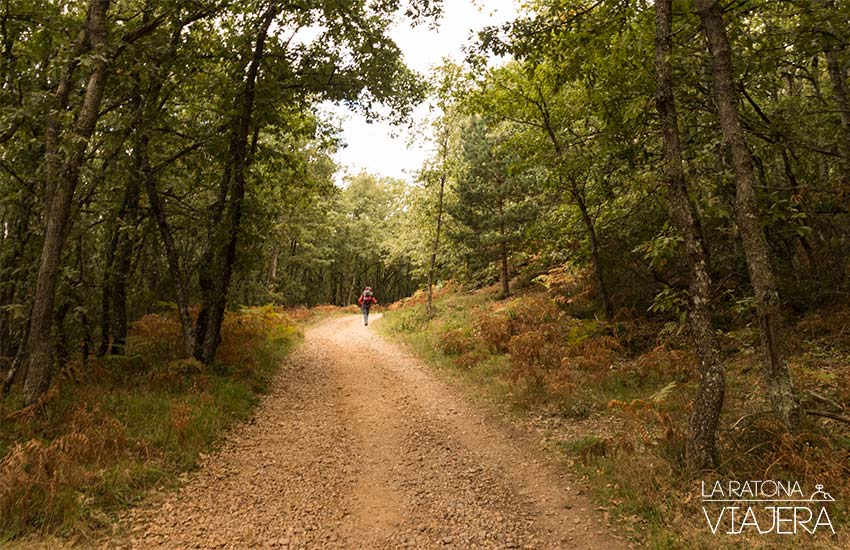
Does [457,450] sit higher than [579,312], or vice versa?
[579,312]

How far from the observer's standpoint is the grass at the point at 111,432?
4789 millimetres

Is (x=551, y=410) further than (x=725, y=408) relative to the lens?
Yes

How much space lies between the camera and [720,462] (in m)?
5.38

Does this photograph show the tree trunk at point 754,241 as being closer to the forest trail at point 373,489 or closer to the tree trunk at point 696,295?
the tree trunk at point 696,295

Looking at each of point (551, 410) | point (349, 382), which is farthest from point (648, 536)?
point (349, 382)

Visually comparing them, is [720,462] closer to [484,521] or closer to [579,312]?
[484,521]

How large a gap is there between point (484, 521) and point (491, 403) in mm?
4120

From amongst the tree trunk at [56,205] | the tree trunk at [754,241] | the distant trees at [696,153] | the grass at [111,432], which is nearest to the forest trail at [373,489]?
the grass at [111,432]

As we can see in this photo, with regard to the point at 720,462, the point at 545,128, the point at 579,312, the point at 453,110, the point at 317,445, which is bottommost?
the point at 317,445

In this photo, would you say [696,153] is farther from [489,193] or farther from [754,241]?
[489,193]

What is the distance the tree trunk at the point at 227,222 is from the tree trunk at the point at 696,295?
9.07 metres

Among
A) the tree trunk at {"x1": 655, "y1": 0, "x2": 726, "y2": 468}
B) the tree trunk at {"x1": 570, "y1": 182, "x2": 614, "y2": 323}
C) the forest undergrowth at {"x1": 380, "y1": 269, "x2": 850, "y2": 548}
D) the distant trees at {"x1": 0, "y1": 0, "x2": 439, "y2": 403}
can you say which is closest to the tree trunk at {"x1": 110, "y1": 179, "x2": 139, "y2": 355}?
the distant trees at {"x1": 0, "y1": 0, "x2": 439, "y2": 403}

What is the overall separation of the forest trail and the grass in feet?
1.45

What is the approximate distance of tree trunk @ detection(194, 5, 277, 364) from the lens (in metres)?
10.7
